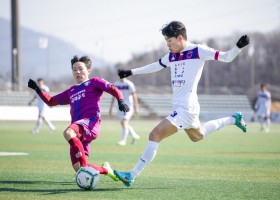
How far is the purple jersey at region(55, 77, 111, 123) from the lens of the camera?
10406 millimetres

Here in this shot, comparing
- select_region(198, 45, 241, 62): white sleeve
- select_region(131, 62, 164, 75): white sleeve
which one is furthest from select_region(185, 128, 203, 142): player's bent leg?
select_region(198, 45, 241, 62): white sleeve

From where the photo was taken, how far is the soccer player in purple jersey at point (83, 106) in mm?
10008

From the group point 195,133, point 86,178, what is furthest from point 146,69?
point 86,178

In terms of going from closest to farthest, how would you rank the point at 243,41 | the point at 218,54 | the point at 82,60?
1. the point at 243,41
2. the point at 218,54
3. the point at 82,60

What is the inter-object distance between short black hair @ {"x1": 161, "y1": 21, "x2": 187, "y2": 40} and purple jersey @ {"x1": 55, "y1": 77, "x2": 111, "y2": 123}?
1.33 metres

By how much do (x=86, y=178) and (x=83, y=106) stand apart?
1.49 meters

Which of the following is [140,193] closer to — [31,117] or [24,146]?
[24,146]

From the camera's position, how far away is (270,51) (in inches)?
3691

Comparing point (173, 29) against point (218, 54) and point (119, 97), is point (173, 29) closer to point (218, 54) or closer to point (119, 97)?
point (218, 54)

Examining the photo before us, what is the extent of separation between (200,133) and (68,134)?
7.47 feet

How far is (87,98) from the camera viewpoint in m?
10.4

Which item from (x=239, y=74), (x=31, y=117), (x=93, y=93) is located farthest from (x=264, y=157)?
(x=239, y=74)

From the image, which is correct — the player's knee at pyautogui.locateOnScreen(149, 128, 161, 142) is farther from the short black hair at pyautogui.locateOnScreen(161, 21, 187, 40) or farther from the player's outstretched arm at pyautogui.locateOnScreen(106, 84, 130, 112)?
the short black hair at pyautogui.locateOnScreen(161, 21, 187, 40)

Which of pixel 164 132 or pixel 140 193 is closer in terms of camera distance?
pixel 140 193
